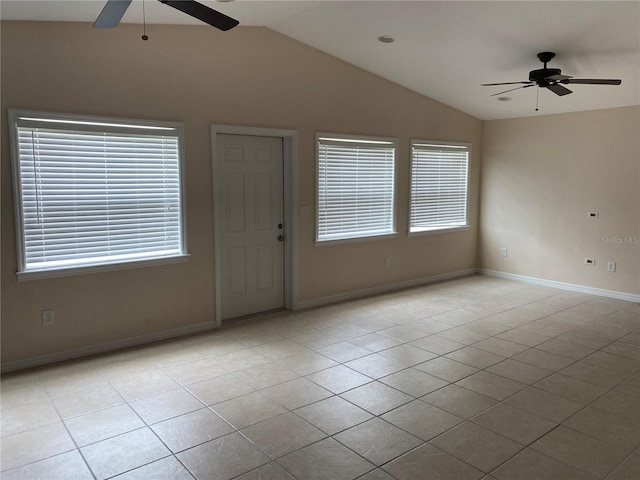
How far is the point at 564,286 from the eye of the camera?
6.50m

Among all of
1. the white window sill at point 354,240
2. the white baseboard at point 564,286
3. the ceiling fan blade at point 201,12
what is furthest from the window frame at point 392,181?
the ceiling fan blade at point 201,12

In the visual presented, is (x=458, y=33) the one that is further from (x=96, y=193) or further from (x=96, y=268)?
(x=96, y=268)

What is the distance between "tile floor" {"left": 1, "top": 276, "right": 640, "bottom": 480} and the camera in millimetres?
2516

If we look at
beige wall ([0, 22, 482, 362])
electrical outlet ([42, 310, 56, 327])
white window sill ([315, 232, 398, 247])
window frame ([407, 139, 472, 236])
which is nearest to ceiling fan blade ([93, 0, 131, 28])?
beige wall ([0, 22, 482, 362])

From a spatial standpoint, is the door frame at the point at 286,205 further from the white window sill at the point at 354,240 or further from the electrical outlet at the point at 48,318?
the electrical outlet at the point at 48,318

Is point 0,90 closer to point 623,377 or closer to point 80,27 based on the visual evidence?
point 80,27

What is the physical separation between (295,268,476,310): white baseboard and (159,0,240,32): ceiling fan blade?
3.41 m

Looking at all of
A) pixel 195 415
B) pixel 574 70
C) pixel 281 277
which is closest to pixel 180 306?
pixel 281 277

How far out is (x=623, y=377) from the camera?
3.61 meters

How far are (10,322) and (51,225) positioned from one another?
82cm

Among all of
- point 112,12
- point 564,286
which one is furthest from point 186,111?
point 564,286

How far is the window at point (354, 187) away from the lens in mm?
5555

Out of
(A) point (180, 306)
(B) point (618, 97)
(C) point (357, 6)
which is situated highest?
(C) point (357, 6)

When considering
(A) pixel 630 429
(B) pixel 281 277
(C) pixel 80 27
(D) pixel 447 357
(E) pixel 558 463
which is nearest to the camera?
(E) pixel 558 463
